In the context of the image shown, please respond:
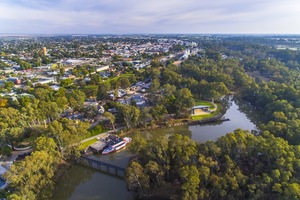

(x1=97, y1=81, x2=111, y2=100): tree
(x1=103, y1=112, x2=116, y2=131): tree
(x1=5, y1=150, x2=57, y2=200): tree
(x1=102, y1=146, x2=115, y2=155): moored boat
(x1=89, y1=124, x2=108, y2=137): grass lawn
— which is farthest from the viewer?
(x1=97, y1=81, x2=111, y2=100): tree

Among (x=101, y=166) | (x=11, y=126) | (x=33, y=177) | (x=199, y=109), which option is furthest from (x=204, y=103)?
(x=11, y=126)

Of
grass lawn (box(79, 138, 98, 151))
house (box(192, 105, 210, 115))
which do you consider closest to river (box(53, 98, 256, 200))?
grass lawn (box(79, 138, 98, 151))

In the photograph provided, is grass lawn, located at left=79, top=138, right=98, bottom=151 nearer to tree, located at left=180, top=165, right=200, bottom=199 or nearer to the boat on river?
the boat on river

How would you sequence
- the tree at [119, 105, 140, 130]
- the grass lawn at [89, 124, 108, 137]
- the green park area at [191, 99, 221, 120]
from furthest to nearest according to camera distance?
the green park area at [191, 99, 221, 120] < the grass lawn at [89, 124, 108, 137] < the tree at [119, 105, 140, 130]

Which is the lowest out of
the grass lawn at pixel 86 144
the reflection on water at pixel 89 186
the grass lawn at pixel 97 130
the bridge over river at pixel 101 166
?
the reflection on water at pixel 89 186

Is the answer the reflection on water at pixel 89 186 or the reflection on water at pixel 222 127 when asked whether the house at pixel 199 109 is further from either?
the reflection on water at pixel 89 186

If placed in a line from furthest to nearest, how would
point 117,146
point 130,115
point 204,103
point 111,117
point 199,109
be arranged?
point 204,103 < point 199,109 < point 130,115 < point 111,117 < point 117,146

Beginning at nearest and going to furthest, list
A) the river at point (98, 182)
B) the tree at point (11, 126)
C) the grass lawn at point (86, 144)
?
the river at point (98, 182) < the tree at point (11, 126) < the grass lawn at point (86, 144)

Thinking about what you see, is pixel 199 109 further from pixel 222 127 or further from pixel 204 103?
pixel 222 127

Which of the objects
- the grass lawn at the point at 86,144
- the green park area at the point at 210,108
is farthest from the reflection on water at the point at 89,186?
the green park area at the point at 210,108

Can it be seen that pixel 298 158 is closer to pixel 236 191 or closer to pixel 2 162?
pixel 236 191

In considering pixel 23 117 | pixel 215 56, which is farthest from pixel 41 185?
pixel 215 56
